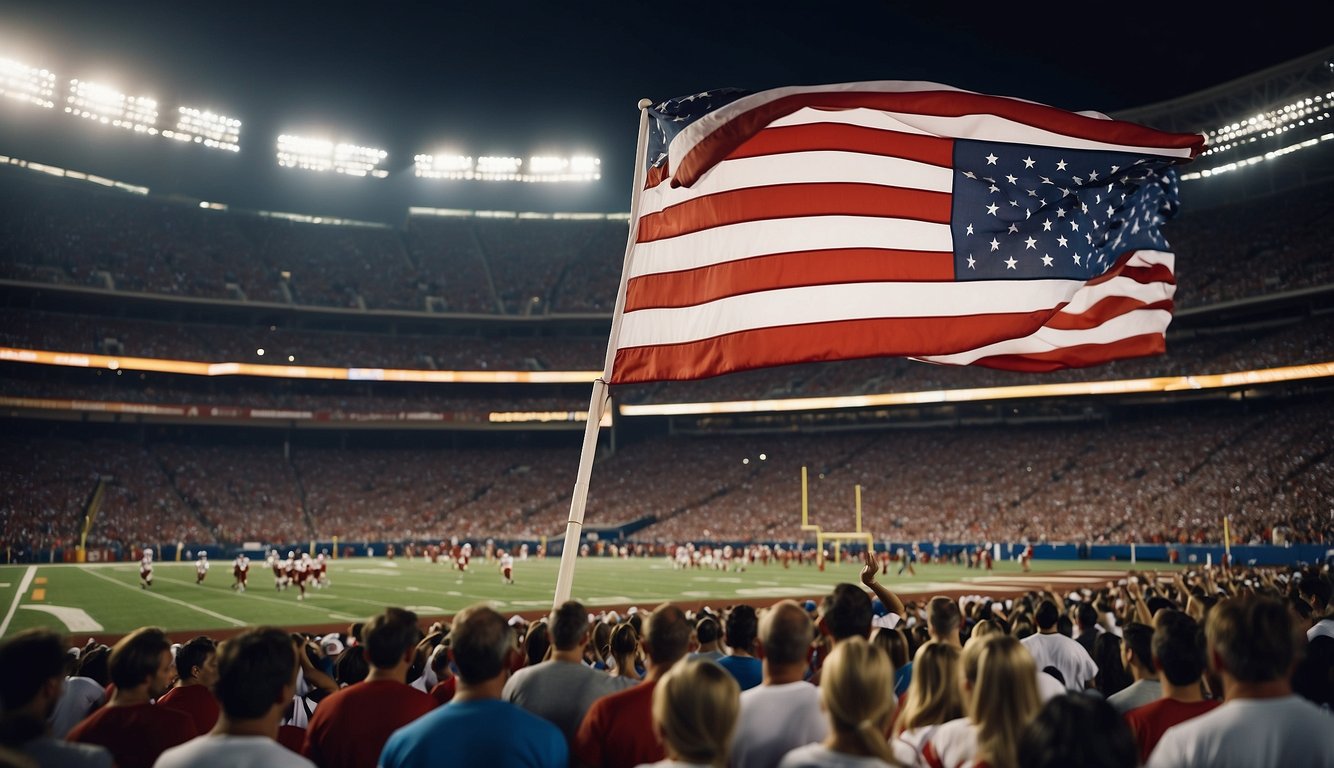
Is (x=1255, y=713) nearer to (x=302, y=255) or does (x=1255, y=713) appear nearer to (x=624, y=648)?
(x=624, y=648)

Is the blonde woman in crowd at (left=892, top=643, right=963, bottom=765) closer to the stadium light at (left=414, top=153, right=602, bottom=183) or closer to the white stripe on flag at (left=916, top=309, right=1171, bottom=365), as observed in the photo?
the white stripe on flag at (left=916, top=309, right=1171, bottom=365)

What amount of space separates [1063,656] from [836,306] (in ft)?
11.4

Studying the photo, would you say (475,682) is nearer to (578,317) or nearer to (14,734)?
(14,734)

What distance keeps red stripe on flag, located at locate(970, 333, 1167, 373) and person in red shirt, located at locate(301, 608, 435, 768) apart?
21.1 ft

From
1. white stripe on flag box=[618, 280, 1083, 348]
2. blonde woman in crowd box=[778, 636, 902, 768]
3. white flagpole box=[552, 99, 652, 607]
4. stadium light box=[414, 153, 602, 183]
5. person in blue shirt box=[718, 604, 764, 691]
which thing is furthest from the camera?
stadium light box=[414, 153, 602, 183]

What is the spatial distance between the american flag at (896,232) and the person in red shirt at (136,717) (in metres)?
4.57

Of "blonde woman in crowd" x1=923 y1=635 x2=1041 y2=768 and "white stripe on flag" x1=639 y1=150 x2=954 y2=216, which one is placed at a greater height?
"white stripe on flag" x1=639 y1=150 x2=954 y2=216

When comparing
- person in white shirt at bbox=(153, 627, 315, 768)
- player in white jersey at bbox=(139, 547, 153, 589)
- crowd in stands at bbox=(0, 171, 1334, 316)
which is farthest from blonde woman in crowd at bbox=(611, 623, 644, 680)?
crowd in stands at bbox=(0, 171, 1334, 316)

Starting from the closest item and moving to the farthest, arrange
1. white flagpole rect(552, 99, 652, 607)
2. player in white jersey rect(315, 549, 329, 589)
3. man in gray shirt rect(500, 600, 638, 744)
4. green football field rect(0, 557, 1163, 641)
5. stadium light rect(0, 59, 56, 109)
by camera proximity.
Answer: man in gray shirt rect(500, 600, 638, 744) < white flagpole rect(552, 99, 652, 607) < green football field rect(0, 557, 1163, 641) < player in white jersey rect(315, 549, 329, 589) < stadium light rect(0, 59, 56, 109)

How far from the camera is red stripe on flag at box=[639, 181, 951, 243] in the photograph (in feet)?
27.6

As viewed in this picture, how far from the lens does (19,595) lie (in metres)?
25.4

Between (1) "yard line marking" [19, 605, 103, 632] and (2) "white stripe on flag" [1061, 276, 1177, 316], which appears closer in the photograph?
(2) "white stripe on flag" [1061, 276, 1177, 316]

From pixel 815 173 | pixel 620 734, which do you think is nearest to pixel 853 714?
pixel 620 734

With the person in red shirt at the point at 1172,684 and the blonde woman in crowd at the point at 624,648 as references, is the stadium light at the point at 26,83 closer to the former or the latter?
the blonde woman in crowd at the point at 624,648
